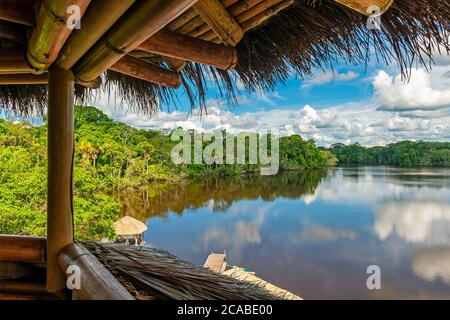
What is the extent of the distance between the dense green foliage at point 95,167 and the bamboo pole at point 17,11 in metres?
6.32

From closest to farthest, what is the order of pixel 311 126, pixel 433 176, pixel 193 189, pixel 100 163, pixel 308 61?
pixel 308 61 < pixel 311 126 < pixel 100 163 < pixel 193 189 < pixel 433 176

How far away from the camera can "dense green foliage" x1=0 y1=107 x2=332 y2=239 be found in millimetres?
6992

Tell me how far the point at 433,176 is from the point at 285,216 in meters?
23.7

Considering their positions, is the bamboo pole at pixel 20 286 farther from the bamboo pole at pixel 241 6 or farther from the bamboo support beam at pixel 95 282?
the bamboo pole at pixel 241 6

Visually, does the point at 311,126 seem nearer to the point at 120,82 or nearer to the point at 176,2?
the point at 120,82

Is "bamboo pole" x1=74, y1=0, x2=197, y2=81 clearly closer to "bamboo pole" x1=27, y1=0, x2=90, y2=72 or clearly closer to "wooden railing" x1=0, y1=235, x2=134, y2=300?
"bamboo pole" x1=27, y1=0, x2=90, y2=72

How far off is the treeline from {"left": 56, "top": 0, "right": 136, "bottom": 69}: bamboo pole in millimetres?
30944

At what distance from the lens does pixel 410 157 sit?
2942 cm

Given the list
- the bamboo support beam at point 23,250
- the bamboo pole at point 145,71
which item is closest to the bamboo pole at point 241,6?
the bamboo pole at point 145,71

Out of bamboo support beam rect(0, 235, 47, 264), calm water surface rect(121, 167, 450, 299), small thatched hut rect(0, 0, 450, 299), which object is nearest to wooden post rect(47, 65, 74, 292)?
small thatched hut rect(0, 0, 450, 299)

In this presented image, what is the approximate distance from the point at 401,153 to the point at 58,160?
109 feet

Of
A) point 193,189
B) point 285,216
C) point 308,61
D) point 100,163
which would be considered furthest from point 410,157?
point 308,61

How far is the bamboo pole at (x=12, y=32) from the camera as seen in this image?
44.9 inches
